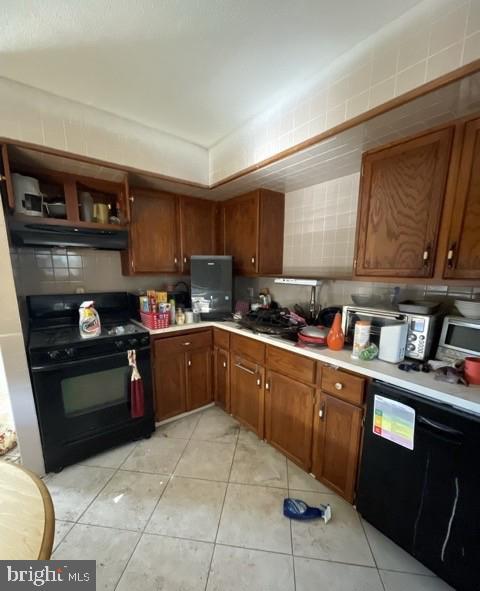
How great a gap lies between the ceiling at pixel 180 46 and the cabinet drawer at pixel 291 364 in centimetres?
165

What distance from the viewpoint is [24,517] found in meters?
0.59

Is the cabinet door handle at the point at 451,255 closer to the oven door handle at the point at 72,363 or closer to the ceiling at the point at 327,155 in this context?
the ceiling at the point at 327,155

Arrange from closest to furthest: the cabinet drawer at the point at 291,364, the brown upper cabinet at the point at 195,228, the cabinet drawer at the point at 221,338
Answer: the cabinet drawer at the point at 291,364 < the cabinet drawer at the point at 221,338 < the brown upper cabinet at the point at 195,228

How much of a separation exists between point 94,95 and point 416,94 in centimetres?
179

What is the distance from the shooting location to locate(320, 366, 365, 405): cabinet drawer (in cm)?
126

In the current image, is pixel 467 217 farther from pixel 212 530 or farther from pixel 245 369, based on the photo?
pixel 212 530

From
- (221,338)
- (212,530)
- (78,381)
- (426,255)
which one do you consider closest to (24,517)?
(212,530)

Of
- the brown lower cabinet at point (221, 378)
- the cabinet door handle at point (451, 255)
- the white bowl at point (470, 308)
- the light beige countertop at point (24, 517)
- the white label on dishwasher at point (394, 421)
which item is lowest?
the brown lower cabinet at point (221, 378)

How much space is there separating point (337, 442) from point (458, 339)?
2.77ft

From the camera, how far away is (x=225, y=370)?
7.16 ft

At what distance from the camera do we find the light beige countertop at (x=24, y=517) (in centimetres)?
53

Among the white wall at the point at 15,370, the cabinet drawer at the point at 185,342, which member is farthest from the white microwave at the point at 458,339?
the white wall at the point at 15,370

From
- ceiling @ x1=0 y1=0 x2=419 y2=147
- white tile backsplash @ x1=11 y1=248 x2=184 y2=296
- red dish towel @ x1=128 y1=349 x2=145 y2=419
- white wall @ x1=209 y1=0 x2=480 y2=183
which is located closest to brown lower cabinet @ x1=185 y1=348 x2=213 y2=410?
red dish towel @ x1=128 y1=349 x2=145 y2=419

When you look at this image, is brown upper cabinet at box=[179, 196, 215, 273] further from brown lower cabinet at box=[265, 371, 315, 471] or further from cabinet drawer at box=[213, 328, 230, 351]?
brown lower cabinet at box=[265, 371, 315, 471]
